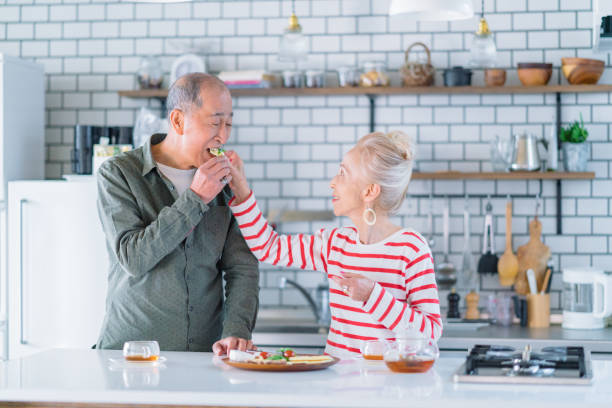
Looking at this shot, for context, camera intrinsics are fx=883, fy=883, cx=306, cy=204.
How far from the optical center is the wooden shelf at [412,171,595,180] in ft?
14.6

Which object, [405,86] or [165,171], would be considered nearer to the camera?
[165,171]

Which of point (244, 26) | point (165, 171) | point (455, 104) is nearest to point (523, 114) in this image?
point (455, 104)

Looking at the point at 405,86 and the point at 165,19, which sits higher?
the point at 165,19

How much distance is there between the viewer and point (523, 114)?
15.6ft

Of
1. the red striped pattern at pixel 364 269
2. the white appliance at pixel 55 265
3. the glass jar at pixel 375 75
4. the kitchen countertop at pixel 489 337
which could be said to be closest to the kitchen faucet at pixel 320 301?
the kitchen countertop at pixel 489 337

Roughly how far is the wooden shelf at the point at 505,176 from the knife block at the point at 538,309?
1.96 feet

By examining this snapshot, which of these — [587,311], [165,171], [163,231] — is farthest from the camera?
[587,311]

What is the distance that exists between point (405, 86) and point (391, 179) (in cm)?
193

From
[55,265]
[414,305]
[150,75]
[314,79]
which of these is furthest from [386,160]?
[150,75]

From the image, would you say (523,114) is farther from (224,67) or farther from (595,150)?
(224,67)

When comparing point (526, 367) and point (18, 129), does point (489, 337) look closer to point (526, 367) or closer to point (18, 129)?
point (526, 367)

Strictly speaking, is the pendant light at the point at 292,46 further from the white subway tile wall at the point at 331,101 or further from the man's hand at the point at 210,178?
the man's hand at the point at 210,178

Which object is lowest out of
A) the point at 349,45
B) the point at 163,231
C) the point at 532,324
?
the point at 532,324

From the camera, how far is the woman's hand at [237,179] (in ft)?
9.29
